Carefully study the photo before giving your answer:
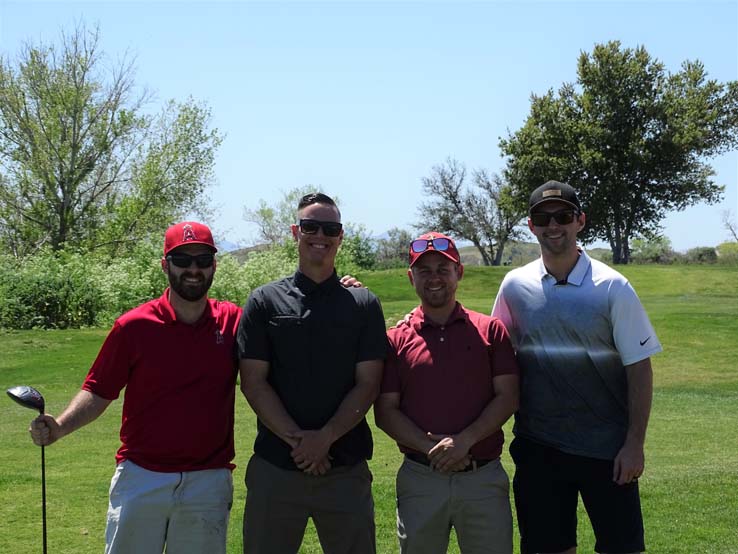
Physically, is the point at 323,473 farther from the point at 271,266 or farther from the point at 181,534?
the point at 271,266

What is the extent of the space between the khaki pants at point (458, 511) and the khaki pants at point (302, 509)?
0.81 feet

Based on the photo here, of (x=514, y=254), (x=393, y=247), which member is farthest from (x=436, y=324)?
(x=514, y=254)

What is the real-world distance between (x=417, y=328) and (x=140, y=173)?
1397 inches

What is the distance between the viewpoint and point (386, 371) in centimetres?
471

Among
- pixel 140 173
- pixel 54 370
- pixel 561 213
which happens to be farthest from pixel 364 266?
pixel 561 213

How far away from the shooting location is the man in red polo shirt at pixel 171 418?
4500mm

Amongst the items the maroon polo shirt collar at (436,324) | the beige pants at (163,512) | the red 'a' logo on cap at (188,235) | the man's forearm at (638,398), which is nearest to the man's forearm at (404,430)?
the maroon polo shirt collar at (436,324)

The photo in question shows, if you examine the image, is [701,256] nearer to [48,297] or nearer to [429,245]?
[48,297]

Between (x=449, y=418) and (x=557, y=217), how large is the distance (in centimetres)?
125

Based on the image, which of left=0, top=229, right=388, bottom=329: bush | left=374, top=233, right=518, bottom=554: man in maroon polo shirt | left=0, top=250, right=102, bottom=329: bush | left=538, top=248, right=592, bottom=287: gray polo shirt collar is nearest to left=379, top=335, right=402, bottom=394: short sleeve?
left=374, top=233, right=518, bottom=554: man in maroon polo shirt

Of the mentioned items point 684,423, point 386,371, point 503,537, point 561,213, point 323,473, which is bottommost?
point 684,423

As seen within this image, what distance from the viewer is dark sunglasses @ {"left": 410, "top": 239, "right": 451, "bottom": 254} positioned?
4832mm

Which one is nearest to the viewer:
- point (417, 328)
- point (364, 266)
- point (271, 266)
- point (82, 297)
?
point (417, 328)

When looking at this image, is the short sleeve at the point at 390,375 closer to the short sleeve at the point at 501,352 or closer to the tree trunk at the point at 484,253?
the short sleeve at the point at 501,352
